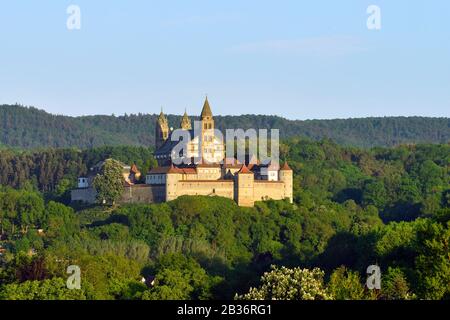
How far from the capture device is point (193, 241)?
87.0 metres

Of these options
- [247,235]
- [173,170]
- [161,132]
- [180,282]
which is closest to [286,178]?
[247,235]

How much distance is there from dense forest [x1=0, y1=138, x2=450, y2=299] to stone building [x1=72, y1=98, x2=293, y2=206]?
32.5 inches

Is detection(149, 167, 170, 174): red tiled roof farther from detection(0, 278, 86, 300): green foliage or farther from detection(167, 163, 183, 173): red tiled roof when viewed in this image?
detection(0, 278, 86, 300): green foliage

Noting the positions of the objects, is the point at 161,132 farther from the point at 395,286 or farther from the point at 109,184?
the point at 395,286

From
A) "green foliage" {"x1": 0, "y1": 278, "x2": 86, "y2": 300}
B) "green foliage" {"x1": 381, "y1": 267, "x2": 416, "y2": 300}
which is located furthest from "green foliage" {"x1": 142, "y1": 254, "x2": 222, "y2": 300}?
"green foliage" {"x1": 381, "y1": 267, "x2": 416, "y2": 300}

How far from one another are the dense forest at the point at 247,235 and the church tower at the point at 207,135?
4.43m

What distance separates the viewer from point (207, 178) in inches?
3600

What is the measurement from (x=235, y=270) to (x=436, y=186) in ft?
209

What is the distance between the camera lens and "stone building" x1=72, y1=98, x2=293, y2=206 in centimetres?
9069

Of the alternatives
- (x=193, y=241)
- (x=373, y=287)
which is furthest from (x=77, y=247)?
(x=373, y=287)

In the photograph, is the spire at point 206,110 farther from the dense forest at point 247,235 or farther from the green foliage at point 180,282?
the green foliage at point 180,282
